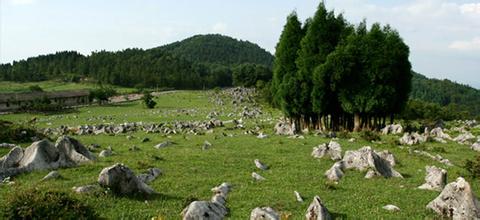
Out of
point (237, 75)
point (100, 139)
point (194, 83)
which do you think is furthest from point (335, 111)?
point (194, 83)

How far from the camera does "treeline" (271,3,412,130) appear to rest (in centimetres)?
4512

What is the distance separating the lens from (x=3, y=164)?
19672 millimetres

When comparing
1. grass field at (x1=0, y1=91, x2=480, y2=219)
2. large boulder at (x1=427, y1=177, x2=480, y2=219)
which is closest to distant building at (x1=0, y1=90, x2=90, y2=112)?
grass field at (x1=0, y1=91, x2=480, y2=219)

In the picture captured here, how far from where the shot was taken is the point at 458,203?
14742mm

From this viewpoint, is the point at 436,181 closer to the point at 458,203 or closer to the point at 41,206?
the point at 458,203

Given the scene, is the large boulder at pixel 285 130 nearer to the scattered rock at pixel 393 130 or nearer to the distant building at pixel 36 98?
the scattered rock at pixel 393 130

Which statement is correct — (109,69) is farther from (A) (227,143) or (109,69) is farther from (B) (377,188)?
(B) (377,188)

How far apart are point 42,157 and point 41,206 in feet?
30.7

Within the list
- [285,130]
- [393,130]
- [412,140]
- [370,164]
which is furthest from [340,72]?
[370,164]

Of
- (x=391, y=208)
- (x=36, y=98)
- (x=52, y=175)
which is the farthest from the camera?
(x=36, y=98)

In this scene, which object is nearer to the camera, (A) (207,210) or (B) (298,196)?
(A) (207,210)

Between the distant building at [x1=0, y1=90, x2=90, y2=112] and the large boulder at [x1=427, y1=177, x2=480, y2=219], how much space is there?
289 feet

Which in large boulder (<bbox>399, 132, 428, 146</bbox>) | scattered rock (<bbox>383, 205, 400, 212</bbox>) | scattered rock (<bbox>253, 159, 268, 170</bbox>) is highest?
scattered rock (<bbox>383, 205, 400, 212</bbox>)

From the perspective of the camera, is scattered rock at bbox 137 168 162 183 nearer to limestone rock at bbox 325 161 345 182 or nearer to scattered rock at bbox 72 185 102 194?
scattered rock at bbox 72 185 102 194
